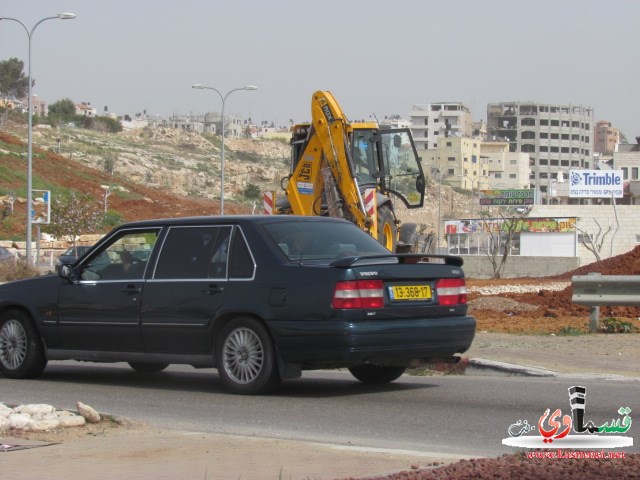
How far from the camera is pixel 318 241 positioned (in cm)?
1081

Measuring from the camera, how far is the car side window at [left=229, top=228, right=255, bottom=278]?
10516mm

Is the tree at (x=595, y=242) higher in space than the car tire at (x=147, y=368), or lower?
higher

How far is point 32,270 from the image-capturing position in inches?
1407

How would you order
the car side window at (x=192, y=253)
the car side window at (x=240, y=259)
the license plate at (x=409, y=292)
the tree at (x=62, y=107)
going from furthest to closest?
the tree at (x=62, y=107) < the car side window at (x=192, y=253) < the car side window at (x=240, y=259) < the license plate at (x=409, y=292)

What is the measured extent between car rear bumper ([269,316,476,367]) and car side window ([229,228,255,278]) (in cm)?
63

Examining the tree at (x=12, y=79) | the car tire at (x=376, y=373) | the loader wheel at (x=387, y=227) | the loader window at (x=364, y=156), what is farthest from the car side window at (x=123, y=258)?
the tree at (x=12, y=79)

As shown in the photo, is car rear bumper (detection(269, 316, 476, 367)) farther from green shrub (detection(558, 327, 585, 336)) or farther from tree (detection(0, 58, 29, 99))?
tree (detection(0, 58, 29, 99))

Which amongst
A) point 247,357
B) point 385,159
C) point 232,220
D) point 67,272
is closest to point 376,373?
point 247,357

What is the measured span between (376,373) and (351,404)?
1.52m

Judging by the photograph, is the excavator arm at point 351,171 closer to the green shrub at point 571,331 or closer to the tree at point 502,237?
the green shrub at point 571,331

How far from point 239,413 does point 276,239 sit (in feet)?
6.06

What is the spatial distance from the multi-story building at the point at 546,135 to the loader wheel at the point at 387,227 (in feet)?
549

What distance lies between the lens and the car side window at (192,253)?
35.6 ft

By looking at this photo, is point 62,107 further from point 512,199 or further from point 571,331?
point 571,331
